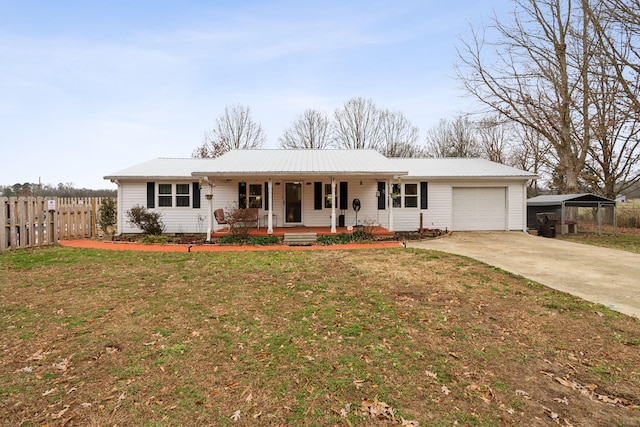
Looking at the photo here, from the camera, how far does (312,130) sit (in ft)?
97.9

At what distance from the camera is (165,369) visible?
3010 mm

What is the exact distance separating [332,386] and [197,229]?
12.7 metres

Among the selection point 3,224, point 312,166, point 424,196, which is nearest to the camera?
point 3,224

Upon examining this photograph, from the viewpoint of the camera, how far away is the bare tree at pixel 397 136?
29000mm

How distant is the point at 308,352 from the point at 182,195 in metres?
12.5

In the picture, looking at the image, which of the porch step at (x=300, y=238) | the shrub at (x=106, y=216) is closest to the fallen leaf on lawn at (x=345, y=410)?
the porch step at (x=300, y=238)

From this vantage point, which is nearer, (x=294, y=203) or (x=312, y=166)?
(x=312, y=166)

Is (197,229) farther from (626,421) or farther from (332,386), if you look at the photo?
(626,421)

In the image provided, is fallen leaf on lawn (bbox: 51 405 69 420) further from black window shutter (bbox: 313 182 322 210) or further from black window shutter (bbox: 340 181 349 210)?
black window shutter (bbox: 340 181 349 210)

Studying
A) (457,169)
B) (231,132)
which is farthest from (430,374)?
(231,132)

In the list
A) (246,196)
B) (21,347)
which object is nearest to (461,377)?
(21,347)

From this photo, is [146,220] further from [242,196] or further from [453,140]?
[453,140]

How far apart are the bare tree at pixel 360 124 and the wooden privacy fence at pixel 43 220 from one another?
70.9 ft

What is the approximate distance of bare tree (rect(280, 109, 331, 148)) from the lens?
29.7 metres
